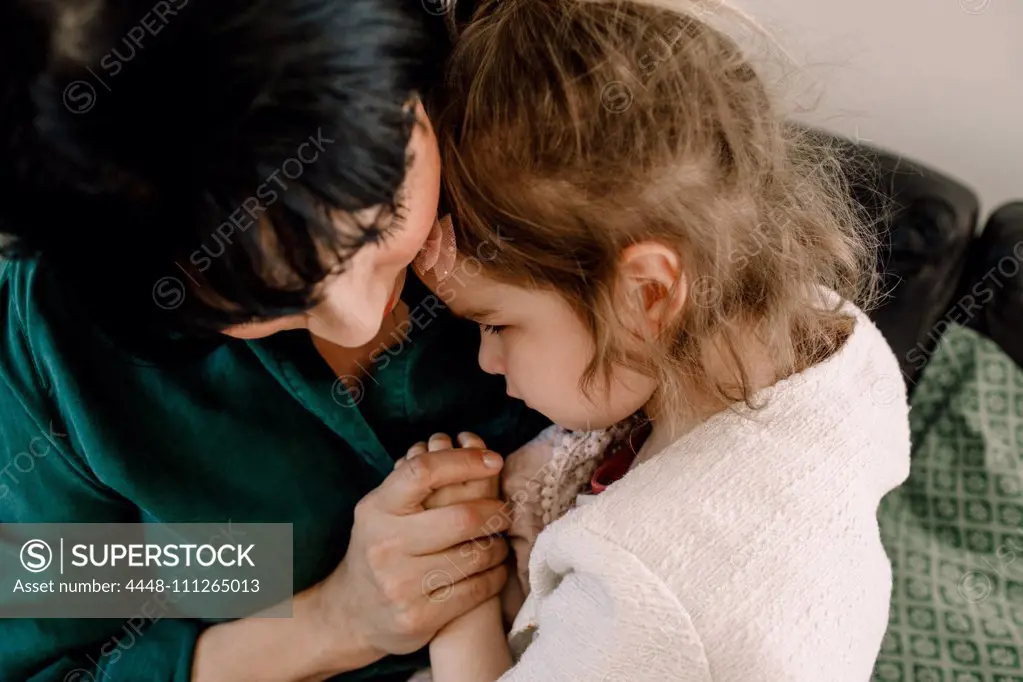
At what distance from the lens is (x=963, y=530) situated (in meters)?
1.17

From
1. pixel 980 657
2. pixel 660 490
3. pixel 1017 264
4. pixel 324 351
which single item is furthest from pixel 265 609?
pixel 1017 264

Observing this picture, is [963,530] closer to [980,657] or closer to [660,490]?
[980,657]

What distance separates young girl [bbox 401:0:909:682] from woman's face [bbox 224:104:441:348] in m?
0.07

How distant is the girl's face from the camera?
2.19ft

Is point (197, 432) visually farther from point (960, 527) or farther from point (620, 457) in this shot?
point (960, 527)

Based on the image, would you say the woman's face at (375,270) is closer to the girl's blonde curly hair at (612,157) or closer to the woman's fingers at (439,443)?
the girl's blonde curly hair at (612,157)

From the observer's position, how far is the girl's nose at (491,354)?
0.73 m

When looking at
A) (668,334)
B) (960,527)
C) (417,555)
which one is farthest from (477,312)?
(960,527)

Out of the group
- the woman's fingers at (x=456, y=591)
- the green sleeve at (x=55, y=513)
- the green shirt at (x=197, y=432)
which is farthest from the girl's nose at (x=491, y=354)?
the green sleeve at (x=55, y=513)

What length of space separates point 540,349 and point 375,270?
0.59 feet

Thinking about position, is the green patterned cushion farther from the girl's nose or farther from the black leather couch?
the girl's nose

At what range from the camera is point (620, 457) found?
2.79ft

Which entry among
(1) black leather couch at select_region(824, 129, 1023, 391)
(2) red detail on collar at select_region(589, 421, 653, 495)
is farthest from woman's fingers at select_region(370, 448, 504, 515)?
(1) black leather couch at select_region(824, 129, 1023, 391)

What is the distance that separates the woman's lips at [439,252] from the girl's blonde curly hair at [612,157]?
0.04 feet
